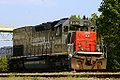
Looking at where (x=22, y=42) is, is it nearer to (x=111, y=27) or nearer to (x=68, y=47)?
(x=68, y=47)

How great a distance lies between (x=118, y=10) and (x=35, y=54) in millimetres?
15650

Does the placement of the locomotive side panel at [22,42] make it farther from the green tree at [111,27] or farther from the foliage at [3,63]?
the green tree at [111,27]

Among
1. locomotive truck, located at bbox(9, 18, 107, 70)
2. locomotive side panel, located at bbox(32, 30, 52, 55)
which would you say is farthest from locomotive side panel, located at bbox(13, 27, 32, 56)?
locomotive truck, located at bbox(9, 18, 107, 70)

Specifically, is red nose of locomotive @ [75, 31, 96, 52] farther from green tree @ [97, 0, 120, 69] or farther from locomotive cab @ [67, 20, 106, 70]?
green tree @ [97, 0, 120, 69]

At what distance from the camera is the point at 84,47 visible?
23.3 meters

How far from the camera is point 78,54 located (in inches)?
891

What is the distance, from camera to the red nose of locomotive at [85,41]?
2300 centimetres

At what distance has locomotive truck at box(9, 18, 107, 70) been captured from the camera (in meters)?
22.6

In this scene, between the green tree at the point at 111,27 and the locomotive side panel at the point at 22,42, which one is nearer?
the locomotive side panel at the point at 22,42

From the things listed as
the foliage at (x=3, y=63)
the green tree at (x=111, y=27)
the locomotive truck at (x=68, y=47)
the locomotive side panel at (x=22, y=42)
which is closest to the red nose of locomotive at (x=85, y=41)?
the locomotive truck at (x=68, y=47)

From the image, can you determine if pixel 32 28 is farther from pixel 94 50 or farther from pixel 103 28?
pixel 103 28

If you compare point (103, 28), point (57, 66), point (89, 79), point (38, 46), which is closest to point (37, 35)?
point (38, 46)

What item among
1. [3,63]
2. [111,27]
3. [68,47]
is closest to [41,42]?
[68,47]

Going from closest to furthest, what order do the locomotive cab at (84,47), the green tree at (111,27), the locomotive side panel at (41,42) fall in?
the locomotive cab at (84,47), the locomotive side panel at (41,42), the green tree at (111,27)
